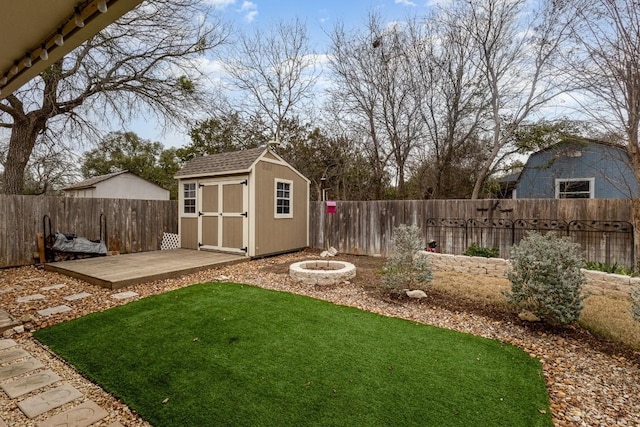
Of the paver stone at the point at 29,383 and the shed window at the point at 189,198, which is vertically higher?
the shed window at the point at 189,198

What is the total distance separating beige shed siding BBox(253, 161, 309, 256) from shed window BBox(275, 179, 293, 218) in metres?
0.13

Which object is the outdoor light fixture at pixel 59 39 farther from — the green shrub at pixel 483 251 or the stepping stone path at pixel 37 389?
the green shrub at pixel 483 251

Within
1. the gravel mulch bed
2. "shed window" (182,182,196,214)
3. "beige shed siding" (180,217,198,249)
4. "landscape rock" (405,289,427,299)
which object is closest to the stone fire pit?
the gravel mulch bed

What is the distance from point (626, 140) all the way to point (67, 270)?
961 centimetres

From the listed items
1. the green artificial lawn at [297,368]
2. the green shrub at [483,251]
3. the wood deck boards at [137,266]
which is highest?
the green shrub at [483,251]

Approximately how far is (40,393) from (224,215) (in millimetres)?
5764

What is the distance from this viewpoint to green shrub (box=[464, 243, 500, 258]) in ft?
21.2

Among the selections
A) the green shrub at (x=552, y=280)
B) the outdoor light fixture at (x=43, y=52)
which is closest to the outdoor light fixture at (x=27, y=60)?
the outdoor light fixture at (x=43, y=52)

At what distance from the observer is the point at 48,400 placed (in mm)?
2242

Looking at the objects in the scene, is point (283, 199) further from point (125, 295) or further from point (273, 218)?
point (125, 295)

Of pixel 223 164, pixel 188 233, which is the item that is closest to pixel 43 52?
pixel 223 164

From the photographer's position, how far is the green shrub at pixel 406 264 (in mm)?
4523

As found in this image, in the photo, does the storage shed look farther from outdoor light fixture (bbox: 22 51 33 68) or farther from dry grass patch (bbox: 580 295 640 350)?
dry grass patch (bbox: 580 295 640 350)

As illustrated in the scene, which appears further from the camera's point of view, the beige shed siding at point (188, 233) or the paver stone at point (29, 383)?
the beige shed siding at point (188, 233)
